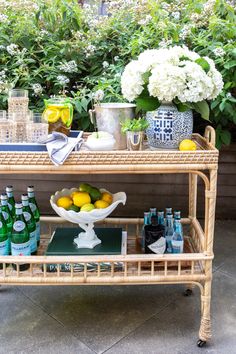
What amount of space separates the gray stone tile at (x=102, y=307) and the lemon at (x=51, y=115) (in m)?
0.87

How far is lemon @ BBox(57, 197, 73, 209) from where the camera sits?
1450 mm

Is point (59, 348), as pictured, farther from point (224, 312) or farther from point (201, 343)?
point (224, 312)

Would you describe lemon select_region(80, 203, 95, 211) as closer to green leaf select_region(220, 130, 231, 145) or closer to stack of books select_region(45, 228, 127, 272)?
stack of books select_region(45, 228, 127, 272)

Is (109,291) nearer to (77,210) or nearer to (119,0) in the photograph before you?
(77,210)

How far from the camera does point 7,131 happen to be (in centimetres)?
134

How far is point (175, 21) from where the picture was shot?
89.0 inches

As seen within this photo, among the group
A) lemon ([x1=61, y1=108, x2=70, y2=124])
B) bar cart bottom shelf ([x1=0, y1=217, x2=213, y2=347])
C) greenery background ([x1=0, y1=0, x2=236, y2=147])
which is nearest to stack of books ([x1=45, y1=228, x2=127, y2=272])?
bar cart bottom shelf ([x1=0, y1=217, x2=213, y2=347])

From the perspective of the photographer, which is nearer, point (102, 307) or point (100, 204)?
point (100, 204)

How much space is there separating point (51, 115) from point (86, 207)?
40cm

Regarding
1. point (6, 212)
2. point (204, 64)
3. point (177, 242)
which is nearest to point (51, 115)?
point (6, 212)

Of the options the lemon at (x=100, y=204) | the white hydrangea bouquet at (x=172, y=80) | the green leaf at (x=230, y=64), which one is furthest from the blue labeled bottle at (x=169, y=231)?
the green leaf at (x=230, y=64)

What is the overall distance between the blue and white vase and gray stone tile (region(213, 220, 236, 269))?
1021mm

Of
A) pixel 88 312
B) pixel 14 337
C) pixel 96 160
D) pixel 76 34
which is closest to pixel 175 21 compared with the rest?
pixel 76 34

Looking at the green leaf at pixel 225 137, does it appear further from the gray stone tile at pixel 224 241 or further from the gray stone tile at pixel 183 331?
the gray stone tile at pixel 183 331
